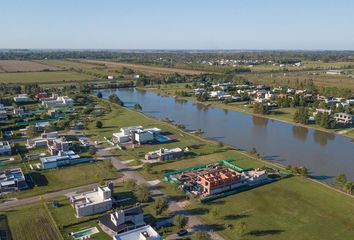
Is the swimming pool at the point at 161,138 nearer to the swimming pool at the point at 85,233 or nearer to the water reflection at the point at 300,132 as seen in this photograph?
the water reflection at the point at 300,132

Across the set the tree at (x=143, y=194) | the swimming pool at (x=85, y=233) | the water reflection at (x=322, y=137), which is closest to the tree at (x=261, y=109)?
the water reflection at (x=322, y=137)

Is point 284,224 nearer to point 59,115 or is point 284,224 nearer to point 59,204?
point 59,204

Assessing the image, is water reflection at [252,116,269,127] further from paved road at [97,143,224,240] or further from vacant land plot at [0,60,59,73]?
vacant land plot at [0,60,59,73]

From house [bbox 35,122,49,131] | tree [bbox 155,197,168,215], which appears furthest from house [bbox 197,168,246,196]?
house [bbox 35,122,49,131]

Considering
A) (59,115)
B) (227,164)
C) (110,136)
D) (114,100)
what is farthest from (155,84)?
(227,164)

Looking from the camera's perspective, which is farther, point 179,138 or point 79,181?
point 179,138

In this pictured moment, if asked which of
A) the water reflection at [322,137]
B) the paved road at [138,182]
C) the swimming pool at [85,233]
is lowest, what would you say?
the swimming pool at [85,233]
